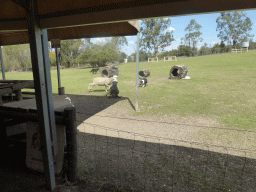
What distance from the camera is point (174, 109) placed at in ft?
27.1

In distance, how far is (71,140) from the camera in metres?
2.91

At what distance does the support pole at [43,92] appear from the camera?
2.52 meters

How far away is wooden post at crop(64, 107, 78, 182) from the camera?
283 cm

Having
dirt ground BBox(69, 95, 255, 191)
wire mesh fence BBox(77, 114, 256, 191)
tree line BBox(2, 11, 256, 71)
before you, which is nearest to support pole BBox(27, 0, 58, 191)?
wire mesh fence BBox(77, 114, 256, 191)

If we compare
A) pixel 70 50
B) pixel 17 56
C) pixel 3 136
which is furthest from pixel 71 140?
pixel 17 56

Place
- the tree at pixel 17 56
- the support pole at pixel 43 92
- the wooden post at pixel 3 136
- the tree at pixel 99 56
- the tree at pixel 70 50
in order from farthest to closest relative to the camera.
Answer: the tree at pixel 70 50 → the tree at pixel 17 56 → the tree at pixel 99 56 → the wooden post at pixel 3 136 → the support pole at pixel 43 92

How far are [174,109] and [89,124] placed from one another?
3.89 meters

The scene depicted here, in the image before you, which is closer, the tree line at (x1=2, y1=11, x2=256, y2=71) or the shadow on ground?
the shadow on ground

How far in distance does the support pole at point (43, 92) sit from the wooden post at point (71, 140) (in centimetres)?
22

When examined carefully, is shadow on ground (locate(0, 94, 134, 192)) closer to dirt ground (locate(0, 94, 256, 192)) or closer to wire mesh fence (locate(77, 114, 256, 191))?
dirt ground (locate(0, 94, 256, 192))

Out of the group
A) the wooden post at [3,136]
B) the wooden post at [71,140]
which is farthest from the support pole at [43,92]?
the wooden post at [3,136]

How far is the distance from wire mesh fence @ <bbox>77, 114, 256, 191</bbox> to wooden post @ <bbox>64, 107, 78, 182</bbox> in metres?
0.31

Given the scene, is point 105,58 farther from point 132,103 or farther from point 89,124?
point 89,124

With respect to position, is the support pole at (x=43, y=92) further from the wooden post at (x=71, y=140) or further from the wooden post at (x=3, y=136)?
the wooden post at (x=3, y=136)
